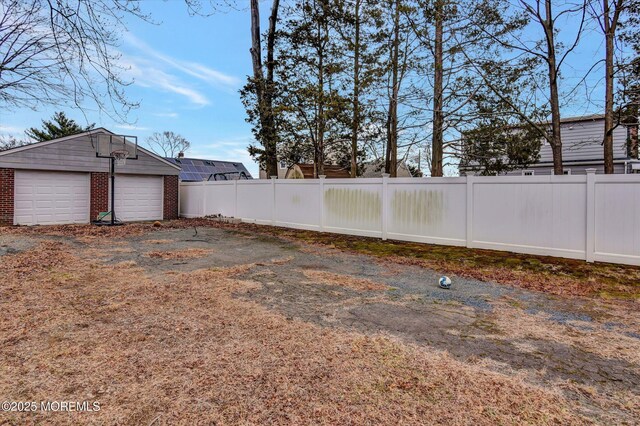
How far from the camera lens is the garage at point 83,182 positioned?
488 inches

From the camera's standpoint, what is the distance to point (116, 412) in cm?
196

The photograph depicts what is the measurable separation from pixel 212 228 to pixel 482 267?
28.1 feet

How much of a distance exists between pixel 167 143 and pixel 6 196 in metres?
32.1

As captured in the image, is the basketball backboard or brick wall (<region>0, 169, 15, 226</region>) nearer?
brick wall (<region>0, 169, 15, 226</region>)

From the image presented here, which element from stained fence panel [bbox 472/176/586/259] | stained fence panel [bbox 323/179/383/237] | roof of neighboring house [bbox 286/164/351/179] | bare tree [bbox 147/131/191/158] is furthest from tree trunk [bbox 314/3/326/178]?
bare tree [bbox 147/131/191/158]

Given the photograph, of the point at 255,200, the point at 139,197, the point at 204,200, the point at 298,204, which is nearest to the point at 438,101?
the point at 298,204

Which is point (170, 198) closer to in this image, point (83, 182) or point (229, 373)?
point (83, 182)

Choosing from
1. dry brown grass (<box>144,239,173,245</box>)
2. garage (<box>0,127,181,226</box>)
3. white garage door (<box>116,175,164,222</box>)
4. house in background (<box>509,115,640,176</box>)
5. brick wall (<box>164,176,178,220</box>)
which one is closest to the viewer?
dry brown grass (<box>144,239,173,245</box>)

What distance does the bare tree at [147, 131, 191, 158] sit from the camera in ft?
137

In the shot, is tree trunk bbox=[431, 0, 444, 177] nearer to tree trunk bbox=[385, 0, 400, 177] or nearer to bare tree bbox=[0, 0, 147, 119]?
tree trunk bbox=[385, 0, 400, 177]

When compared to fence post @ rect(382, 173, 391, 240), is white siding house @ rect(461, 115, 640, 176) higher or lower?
higher

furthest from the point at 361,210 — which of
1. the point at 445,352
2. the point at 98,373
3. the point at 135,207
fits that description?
the point at 135,207

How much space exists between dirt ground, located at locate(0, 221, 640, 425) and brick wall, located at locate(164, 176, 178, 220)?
11296 mm

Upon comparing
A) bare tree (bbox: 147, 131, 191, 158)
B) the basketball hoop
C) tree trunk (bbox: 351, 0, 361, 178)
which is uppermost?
bare tree (bbox: 147, 131, 191, 158)
